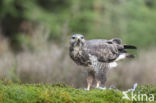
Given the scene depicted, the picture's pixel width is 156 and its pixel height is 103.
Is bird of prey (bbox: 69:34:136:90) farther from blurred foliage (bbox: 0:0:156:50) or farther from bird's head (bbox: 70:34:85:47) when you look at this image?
blurred foliage (bbox: 0:0:156:50)

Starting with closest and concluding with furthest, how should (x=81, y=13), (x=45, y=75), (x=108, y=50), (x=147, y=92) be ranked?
(x=147, y=92) < (x=108, y=50) < (x=45, y=75) < (x=81, y=13)

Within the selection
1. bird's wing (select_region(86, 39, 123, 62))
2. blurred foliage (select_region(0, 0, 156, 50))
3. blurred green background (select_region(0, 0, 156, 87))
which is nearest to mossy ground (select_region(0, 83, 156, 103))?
bird's wing (select_region(86, 39, 123, 62))

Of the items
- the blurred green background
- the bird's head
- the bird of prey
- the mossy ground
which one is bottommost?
the mossy ground

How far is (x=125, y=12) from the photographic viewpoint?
18.2 metres

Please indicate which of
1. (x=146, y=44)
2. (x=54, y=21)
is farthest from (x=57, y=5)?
(x=146, y=44)

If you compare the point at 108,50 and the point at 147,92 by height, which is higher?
the point at 108,50

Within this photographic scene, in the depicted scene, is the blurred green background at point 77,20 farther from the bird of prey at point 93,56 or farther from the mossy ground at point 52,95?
the mossy ground at point 52,95

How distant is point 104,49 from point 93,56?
509 mm

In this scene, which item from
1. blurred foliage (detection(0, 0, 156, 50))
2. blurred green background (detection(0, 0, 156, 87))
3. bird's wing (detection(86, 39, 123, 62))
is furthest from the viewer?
blurred foliage (detection(0, 0, 156, 50))

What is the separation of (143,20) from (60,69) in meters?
9.95

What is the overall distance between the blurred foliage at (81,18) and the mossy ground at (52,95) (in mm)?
12032

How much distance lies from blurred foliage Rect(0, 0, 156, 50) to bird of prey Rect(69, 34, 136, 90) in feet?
30.6

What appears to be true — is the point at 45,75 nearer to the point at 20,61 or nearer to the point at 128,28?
the point at 20,61

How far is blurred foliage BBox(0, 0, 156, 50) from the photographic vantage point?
57.7 ft
